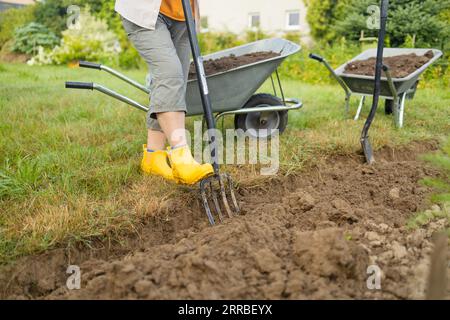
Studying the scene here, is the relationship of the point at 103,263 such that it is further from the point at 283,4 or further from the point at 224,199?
the point at 283,4

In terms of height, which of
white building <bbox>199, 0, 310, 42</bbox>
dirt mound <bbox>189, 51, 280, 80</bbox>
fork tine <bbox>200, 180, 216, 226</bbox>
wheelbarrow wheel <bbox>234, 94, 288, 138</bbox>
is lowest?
fork tine <bbox>200, 180, 216, 226</bbox>

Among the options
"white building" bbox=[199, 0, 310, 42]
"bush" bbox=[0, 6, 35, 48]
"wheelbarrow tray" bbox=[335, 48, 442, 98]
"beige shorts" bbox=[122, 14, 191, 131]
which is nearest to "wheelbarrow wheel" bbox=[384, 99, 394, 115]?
"wheelbarrow tray" bbox=[335, 48, 442, 98]

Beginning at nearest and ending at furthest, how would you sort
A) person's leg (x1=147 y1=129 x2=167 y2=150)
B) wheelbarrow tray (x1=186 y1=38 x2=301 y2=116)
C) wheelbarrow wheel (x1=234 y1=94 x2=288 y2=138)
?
1. person's leg (x1=147 y1=129 x2=167 y2=150)
2. wheelbarrow tray (x1=186 y1=38 x2=301 y2=116)
3. wheelbarrow wheel (x1=234 y1=94 x2=288 y2=138)

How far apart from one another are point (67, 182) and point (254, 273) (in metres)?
1.41

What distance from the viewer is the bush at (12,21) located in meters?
11.8

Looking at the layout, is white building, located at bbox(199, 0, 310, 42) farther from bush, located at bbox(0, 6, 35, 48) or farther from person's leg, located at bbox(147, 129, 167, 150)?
person's leg, located at bbox(147, 129, 167, 150)

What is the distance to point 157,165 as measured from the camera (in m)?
2.62

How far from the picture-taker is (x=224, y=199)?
2.25 metres

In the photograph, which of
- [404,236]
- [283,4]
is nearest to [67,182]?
[404,236]

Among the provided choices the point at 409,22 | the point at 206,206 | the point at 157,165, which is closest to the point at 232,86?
the point at 157,165

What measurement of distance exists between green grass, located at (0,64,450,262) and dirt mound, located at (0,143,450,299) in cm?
18

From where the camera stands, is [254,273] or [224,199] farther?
[224,199]

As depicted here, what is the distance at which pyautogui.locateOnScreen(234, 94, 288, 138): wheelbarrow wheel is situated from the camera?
3520 millimetres

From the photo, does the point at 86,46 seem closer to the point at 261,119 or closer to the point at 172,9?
the point at 261,119
